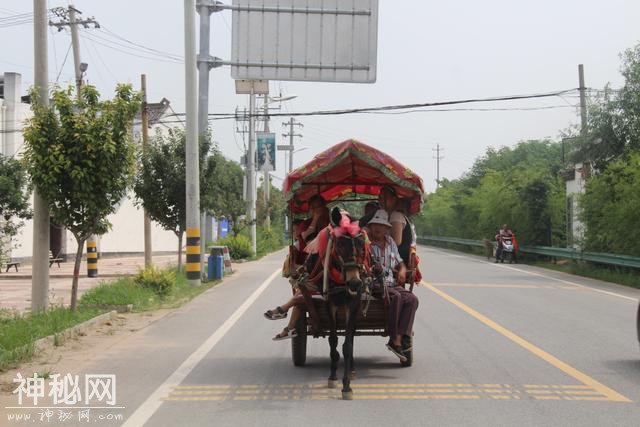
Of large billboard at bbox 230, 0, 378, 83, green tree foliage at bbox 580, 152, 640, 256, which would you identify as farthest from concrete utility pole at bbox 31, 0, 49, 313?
green tree foliage at bbox 580, 152, 640, 256

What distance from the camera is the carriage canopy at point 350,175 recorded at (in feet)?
29.4

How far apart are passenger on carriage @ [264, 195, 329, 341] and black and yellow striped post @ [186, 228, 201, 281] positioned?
1140 cm

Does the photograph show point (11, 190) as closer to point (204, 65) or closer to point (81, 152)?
point (204, 65)

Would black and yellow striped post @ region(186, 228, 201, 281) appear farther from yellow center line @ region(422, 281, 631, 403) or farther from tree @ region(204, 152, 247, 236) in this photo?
yellow center line @ region(422, 281, 631, 403)

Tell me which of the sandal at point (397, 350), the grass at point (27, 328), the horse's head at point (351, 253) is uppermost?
the horse's head at point (351, 253)

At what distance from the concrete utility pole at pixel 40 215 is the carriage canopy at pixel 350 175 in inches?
206

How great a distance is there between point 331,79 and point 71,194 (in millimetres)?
8183

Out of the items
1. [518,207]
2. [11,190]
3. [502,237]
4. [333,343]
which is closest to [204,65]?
[11,190]

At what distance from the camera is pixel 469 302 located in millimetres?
16516

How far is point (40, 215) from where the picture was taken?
13.4 m

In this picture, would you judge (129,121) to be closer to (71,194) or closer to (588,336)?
(71,194)

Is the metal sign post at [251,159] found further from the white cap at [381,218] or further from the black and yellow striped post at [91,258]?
the white cap at [381,218]

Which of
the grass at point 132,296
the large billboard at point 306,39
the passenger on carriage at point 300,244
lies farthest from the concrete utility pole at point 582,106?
the passenger on carriage at point 300,244

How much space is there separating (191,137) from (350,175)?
10648 millimetres
